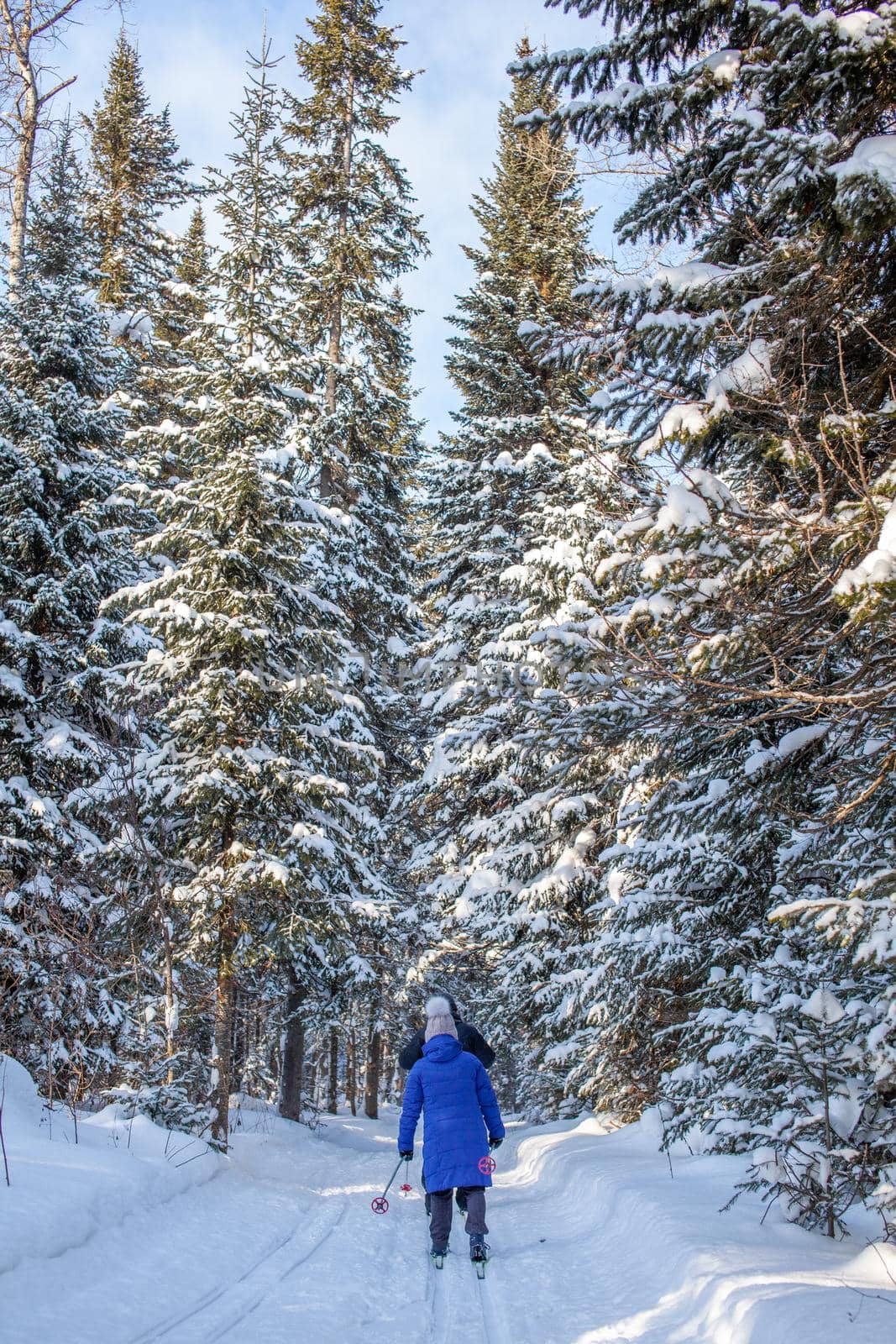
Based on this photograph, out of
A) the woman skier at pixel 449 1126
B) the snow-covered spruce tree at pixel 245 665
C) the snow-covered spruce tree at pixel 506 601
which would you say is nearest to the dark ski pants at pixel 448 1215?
the woman skier at pixel 449 1126

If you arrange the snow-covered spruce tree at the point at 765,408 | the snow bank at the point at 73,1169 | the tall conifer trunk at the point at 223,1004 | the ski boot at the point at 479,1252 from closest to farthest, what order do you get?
1. the snow-covered spruce tree at the point at 765,408
2. the snow bank at the point at 73,1169
3. the ski boot at the point at 479,1252
4. the tall conifer trunk at the point at 223,1004

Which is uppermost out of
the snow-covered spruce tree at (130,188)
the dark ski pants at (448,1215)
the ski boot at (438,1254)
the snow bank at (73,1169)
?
the snow-covered spruce tree at (130,188)

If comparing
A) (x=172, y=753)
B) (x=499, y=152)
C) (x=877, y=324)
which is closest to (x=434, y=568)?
(x=172, y=753)

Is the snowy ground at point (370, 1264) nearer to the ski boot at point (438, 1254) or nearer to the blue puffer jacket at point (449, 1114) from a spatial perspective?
the ski boot at point (438, 1254)

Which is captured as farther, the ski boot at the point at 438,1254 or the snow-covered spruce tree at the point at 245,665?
the snow-covered spruce tree at the point at 245,665

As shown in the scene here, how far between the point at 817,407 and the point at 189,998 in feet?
34.4

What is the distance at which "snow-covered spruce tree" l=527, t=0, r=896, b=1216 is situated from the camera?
4535 millimetres

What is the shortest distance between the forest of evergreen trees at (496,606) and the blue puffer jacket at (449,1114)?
5.48 feet

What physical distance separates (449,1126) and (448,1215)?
580 mm

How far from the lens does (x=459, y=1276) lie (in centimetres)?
571

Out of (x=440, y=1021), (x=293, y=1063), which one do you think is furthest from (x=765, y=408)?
(x=293, y=1063)

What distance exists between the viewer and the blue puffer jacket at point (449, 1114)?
627cm

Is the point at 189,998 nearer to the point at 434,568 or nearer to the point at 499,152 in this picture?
the point at 434,568

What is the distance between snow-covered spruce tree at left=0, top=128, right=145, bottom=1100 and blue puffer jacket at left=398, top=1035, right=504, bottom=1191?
459cm
